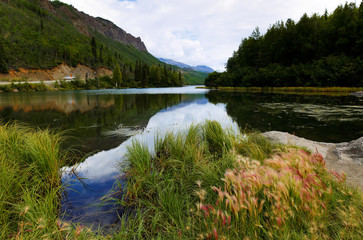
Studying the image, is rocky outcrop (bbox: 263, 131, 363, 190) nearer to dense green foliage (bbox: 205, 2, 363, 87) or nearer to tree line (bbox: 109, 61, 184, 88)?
dense green foliage (bbox: 205, 2, 363, 87)

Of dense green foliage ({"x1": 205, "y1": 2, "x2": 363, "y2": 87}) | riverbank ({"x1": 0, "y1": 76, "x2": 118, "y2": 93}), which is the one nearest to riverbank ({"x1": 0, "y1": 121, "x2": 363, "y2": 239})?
dense green foliage ({"x1": 205, "y1": 2, "x2": 363, "y2": 87})

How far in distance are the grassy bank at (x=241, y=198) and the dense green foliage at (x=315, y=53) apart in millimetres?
49675

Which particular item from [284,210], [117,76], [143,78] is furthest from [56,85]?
[284,210]

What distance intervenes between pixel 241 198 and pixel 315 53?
225ft

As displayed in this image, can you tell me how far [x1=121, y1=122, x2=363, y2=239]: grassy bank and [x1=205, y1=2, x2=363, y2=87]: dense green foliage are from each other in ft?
163

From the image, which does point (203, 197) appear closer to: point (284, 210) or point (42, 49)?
point (284, 210)

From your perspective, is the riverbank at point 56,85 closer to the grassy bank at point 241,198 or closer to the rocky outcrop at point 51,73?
the rocky outcrop at point 51,73

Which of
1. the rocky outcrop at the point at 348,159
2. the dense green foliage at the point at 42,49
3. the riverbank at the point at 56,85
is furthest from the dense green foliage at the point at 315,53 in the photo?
the dense green foliage at the point at 42,49

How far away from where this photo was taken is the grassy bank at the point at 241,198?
1.98 meters

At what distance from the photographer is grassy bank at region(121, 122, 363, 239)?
198cm

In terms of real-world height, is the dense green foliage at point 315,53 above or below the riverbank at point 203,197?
above

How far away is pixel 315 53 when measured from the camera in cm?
5419

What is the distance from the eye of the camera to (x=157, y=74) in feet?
436

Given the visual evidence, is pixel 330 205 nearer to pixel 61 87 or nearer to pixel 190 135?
pixel 190 135
